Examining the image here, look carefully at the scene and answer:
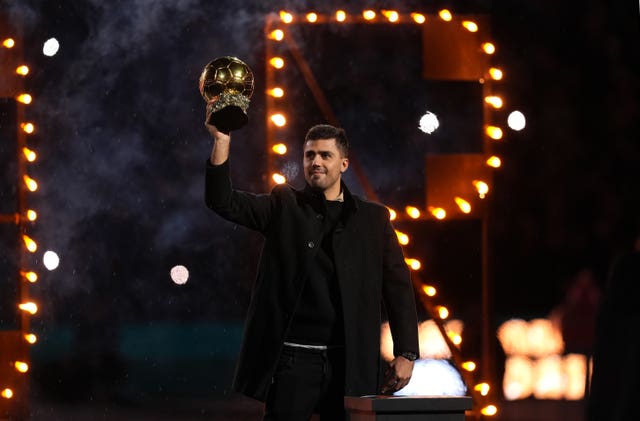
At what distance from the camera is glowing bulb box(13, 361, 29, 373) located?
4477 mm

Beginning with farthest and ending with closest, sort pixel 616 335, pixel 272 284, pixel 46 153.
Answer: pixel 46 153 → pixel 272 284 → pixel 616 335

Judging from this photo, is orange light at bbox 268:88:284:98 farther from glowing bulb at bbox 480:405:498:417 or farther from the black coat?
glowing bulb at bbox 480:405:498:417

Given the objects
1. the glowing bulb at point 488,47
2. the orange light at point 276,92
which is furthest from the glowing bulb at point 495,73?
the orange light at point 276,92

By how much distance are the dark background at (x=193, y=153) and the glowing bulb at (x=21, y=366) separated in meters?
0.25

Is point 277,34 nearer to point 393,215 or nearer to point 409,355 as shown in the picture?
point 393,215

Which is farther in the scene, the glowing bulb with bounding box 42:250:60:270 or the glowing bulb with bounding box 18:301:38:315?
the glowing bulb with bounding box 42:250:60:270

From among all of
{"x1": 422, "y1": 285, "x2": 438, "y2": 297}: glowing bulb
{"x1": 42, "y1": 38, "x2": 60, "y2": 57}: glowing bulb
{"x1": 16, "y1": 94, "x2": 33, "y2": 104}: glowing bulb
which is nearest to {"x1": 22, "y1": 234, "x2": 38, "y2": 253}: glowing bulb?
{"x1": 16, "y1": 94, "x2": 33, "y2": 104}: glowing bulb

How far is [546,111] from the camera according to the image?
4.90 m

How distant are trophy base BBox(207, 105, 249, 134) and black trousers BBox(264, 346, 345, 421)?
0.60 metres

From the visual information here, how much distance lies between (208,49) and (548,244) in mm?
1649

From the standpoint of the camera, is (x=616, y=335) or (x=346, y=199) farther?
(x=346, y=199)

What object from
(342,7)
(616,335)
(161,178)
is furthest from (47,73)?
(616,335)

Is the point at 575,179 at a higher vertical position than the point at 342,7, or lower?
lower

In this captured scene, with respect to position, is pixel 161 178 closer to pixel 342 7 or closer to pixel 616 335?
pixel 342 7
